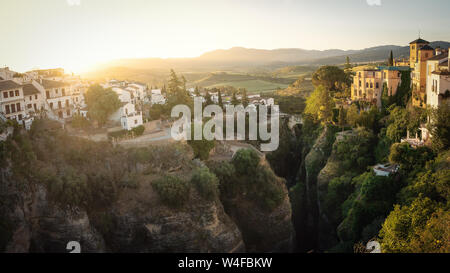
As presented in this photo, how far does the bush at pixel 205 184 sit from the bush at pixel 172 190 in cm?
81

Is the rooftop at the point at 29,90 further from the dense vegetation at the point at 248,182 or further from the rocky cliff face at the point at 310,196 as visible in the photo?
the rocky cliff face at the point at 310,196

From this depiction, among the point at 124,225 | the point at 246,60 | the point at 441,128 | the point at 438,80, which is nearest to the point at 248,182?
the point at 124,225

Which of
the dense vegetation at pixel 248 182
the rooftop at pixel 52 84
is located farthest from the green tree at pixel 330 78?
the rooftop at pixel 52 84

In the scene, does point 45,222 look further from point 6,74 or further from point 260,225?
point 6,74

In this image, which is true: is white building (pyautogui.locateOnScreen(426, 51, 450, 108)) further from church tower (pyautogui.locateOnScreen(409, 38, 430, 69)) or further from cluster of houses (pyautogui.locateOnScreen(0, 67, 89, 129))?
cluster of houses (pyautogui.locateOnScreen(0, 67, 89, 129))

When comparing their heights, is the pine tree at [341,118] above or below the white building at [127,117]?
below

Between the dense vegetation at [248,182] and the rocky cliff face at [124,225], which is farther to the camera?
the dense vegetation at [248,182]

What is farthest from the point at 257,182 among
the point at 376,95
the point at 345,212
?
the point at 376,95

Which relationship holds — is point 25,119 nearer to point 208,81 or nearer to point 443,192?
point 443,192

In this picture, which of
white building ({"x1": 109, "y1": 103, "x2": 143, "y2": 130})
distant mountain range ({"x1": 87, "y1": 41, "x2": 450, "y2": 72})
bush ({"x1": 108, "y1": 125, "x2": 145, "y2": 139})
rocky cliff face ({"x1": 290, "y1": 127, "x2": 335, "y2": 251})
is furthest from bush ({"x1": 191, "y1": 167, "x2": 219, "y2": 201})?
distant mountain range ({"x1": 87, "y1": 41, "x2": 450, "y2": 72})

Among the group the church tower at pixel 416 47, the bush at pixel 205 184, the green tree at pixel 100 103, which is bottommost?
the bush at pixel 205 184

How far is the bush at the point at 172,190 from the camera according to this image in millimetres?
16609

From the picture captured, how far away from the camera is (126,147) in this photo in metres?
19.4
